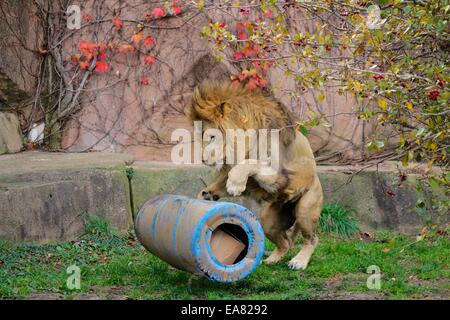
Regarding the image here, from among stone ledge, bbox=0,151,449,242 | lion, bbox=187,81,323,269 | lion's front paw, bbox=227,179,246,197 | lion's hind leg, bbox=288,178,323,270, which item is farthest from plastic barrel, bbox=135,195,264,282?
stone ledge, bbox=0,151,449,242

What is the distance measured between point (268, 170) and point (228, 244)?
33.9 inches

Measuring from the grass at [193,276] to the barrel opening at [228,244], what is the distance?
0.94 feet

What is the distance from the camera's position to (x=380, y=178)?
873 cm

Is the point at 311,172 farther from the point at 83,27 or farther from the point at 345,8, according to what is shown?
the point at 83,27

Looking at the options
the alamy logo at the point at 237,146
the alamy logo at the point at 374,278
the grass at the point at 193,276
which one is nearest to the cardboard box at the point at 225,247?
the grass at the point at 193,276

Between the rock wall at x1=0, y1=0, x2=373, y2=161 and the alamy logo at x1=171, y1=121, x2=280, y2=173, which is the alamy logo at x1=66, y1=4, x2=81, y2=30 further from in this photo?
the alamy logo at x1=171, y1=121, x2=280, y2=173

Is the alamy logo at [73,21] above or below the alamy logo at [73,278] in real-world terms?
above

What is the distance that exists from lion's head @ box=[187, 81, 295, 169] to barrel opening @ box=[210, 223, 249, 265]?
0.65 m

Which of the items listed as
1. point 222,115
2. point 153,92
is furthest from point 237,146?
point 153,92

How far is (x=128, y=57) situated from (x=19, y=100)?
158 centimetres

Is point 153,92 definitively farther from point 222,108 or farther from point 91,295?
point 91,295

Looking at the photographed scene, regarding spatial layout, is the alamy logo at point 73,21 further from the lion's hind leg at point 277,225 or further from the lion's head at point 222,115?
the lion's hind leg at point 277,225

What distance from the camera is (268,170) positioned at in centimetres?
638

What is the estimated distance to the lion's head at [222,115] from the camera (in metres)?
6.22
